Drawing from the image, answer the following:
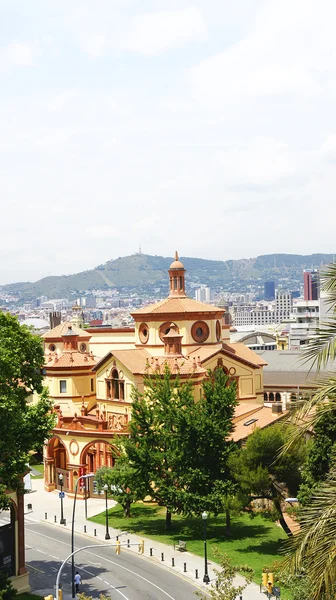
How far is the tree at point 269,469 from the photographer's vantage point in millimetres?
42875

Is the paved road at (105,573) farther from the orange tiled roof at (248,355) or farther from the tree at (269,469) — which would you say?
the orange tiled roof at (248,355)

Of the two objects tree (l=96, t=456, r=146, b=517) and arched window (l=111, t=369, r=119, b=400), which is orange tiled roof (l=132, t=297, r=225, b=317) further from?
tree (l=96, t=456, r=146, b=517)

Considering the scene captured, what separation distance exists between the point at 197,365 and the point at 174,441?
43.3 feet

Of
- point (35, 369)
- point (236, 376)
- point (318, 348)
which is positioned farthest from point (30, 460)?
point (236, 376)

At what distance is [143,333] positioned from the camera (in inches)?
2709

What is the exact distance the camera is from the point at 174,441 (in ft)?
162

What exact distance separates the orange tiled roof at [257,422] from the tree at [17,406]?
2019 cm

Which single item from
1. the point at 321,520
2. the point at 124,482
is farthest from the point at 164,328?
the point at 321,520

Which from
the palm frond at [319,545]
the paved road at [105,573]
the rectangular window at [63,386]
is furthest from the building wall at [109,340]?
the palm frond at [319,545]

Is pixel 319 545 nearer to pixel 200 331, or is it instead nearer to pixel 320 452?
pixel 320 452

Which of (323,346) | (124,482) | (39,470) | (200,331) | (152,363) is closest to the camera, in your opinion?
(323,346)

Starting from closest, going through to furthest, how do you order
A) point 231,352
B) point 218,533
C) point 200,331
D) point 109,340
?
1. point 218,533
2. point 200,331
3. point 231,352
4. point 109,340

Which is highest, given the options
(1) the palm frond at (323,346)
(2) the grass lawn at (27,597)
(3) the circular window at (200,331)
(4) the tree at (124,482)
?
(3) the circular window at (200,331)

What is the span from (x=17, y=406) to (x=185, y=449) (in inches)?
637
